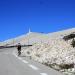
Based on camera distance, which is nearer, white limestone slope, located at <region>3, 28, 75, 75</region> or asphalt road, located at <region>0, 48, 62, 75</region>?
asphalt road, located at <region>0, 48, 62, 75</region>

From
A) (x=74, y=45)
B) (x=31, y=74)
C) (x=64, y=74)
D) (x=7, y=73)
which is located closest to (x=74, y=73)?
(x=64, y=74)

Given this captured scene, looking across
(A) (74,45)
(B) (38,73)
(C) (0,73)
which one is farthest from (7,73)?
(A) (74,45)

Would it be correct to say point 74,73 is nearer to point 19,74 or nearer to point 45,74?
point 45,74

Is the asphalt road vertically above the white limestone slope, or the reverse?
the white limestone slope

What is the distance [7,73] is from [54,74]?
2.49 metres

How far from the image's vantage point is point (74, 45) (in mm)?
39031

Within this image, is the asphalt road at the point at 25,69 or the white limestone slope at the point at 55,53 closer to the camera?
the asphalt road at the point at 25,69

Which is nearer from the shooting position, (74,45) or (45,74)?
(45,74)

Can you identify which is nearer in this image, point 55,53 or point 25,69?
point 25,69

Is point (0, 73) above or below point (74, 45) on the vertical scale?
below

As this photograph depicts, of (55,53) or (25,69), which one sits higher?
(55,53)

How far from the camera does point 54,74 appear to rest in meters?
16.7

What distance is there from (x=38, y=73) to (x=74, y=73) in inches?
75.4

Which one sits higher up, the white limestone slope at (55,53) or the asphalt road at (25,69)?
the white limestone slope at (55,53)
